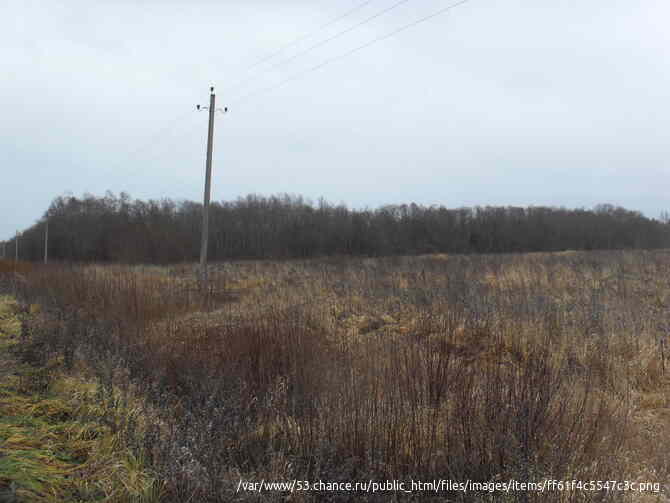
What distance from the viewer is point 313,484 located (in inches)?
105

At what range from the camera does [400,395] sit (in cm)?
340

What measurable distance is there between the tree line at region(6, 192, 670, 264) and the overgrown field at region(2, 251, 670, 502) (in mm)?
38918

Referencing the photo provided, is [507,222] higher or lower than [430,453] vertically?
higher

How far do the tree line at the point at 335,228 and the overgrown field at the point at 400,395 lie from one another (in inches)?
1532

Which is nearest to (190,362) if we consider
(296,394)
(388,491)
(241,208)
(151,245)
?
(296,394)

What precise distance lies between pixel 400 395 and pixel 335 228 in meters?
59.8

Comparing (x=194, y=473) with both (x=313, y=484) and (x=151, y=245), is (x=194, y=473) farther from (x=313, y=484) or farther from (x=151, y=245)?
(x=151, y=245)

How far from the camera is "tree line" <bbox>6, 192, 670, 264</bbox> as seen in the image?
179 feet

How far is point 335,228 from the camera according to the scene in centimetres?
6300

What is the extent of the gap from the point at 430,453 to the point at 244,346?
2449 millimetres

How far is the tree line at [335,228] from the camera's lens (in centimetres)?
5469

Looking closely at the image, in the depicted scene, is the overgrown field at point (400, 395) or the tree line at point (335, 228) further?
the tree line at point (335, 228)

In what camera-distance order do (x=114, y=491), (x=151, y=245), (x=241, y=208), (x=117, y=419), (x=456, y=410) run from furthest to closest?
(x=241, y=208) < (x=151, y=245) < (x=117, y=419) < (x=456, y=410) < (x=114, y=491)

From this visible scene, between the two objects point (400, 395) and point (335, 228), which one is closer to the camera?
point (400, 395)
